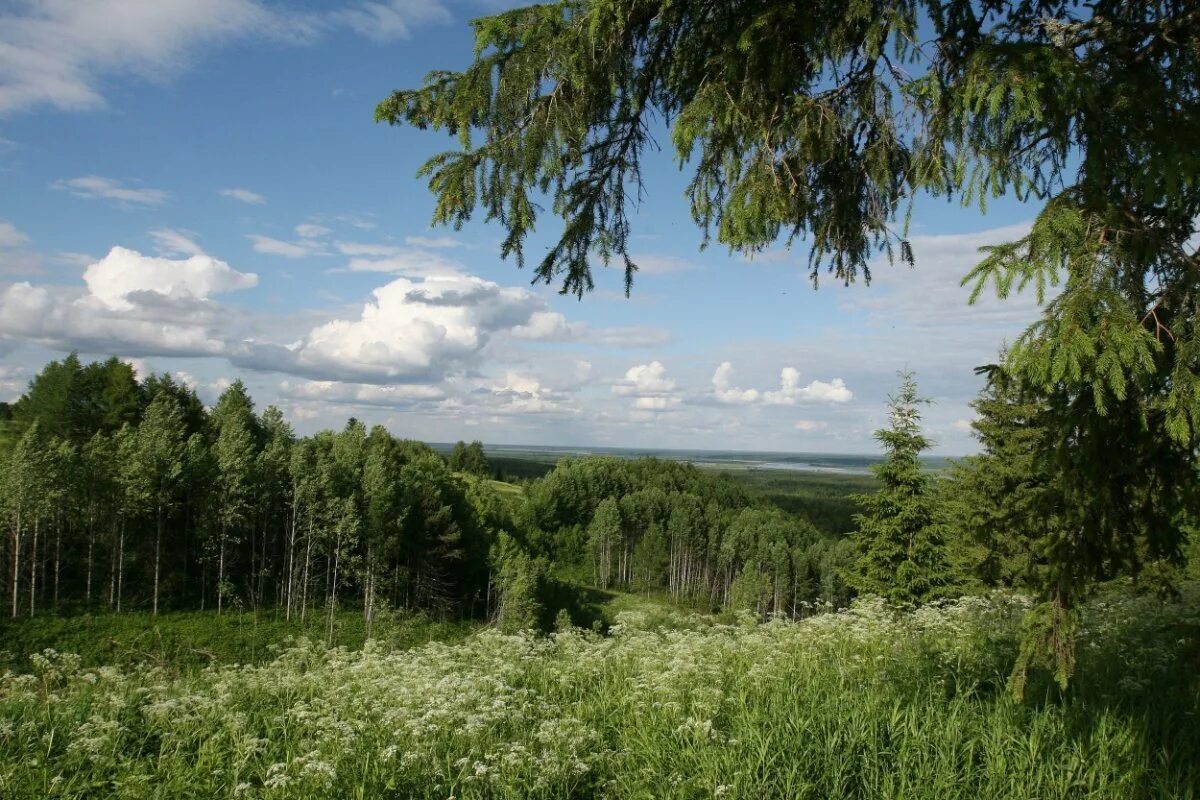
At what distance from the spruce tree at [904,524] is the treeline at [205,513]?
33.7 meters

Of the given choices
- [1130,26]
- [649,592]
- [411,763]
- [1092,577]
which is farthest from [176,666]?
[649,592]

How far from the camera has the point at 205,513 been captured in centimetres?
4353

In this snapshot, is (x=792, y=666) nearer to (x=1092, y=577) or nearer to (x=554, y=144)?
(x=1092, y=577)

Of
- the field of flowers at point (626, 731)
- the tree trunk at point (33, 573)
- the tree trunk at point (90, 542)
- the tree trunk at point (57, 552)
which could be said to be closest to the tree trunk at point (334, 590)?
the tree trunk at point (90, 542)

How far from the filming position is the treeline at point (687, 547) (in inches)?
3238

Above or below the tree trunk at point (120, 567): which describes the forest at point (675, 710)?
above

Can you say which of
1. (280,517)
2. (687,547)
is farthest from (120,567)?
(687,547)

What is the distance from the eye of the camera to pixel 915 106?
452 centimetres

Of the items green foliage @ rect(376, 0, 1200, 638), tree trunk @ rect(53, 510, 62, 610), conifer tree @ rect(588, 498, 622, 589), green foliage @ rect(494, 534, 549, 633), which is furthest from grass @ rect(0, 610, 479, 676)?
conifer tree @ rect(588, 498, 622, 589)

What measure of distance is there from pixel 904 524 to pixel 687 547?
2862 inches

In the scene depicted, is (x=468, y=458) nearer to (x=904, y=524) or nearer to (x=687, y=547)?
(x=687, y=547)

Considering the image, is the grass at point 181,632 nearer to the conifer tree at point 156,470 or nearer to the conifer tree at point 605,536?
the conifer tree at point 156,470

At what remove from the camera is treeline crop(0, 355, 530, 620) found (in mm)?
38906

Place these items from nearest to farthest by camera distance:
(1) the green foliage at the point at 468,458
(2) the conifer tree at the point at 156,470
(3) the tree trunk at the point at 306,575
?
(2) the conifer tree at the point at 156,470 → (3) the tree trunk at the point at 306,575 → (1) the green foliage at the point at 468,458
